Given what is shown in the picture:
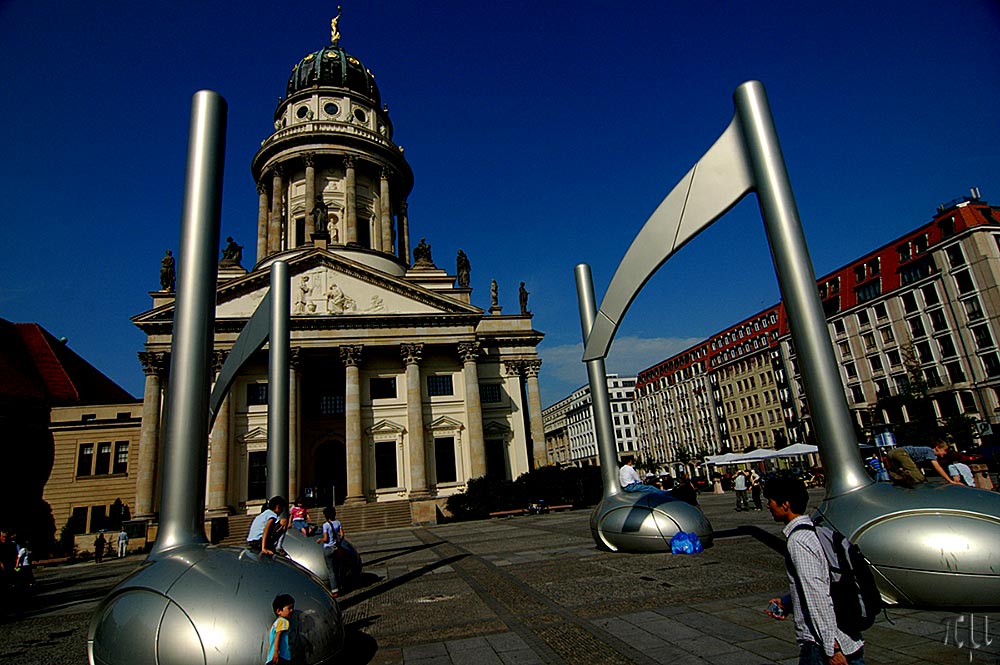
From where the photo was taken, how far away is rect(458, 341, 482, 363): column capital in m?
36.4

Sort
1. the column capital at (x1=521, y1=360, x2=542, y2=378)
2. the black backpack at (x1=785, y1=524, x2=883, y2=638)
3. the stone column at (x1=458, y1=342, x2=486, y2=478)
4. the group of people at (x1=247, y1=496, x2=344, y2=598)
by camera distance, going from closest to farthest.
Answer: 1. the black backpack at (x1=785, y1=524, x2=883, y2=638)
2. the group of people at (x1=247, y1=496, x2=344, y2=598)
3. the stone column at (x1=458, y1=342, x2=486, y2=478)
4. the column capital at (x1=521, y1=360, x2=542, y2=378)

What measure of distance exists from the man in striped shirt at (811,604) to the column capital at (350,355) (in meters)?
33.1

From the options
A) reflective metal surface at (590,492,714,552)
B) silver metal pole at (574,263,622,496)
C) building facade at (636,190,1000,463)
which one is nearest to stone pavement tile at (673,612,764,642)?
reflective metal surface at (590,492,714,552)

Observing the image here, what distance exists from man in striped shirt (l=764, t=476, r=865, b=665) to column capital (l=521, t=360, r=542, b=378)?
36.9 m

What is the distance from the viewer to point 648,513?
1113 cm

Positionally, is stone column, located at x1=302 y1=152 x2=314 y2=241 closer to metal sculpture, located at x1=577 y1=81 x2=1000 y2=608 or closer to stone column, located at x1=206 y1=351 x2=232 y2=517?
stone column, located at x1=206 y1=351 x2=232 y2=517

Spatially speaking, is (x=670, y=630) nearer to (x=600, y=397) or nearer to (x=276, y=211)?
(x=600, y=397)

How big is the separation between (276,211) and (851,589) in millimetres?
48847

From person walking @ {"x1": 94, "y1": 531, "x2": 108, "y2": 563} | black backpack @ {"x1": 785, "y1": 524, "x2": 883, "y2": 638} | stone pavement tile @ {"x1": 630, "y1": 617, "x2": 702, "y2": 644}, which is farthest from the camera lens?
person walking @ {"x1": 94, "y1": 531, "x2": 108, "y2": 563}

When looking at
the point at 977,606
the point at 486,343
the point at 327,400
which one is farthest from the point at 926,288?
the point at 977,606

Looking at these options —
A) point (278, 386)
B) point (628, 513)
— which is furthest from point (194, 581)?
point (628, 513)

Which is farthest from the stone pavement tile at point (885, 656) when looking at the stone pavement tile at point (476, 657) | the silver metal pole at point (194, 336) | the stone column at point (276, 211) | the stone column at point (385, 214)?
the stone column at point (276, 211)

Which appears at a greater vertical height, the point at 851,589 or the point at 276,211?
the point at 276,211

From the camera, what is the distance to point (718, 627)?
611 centimetres
